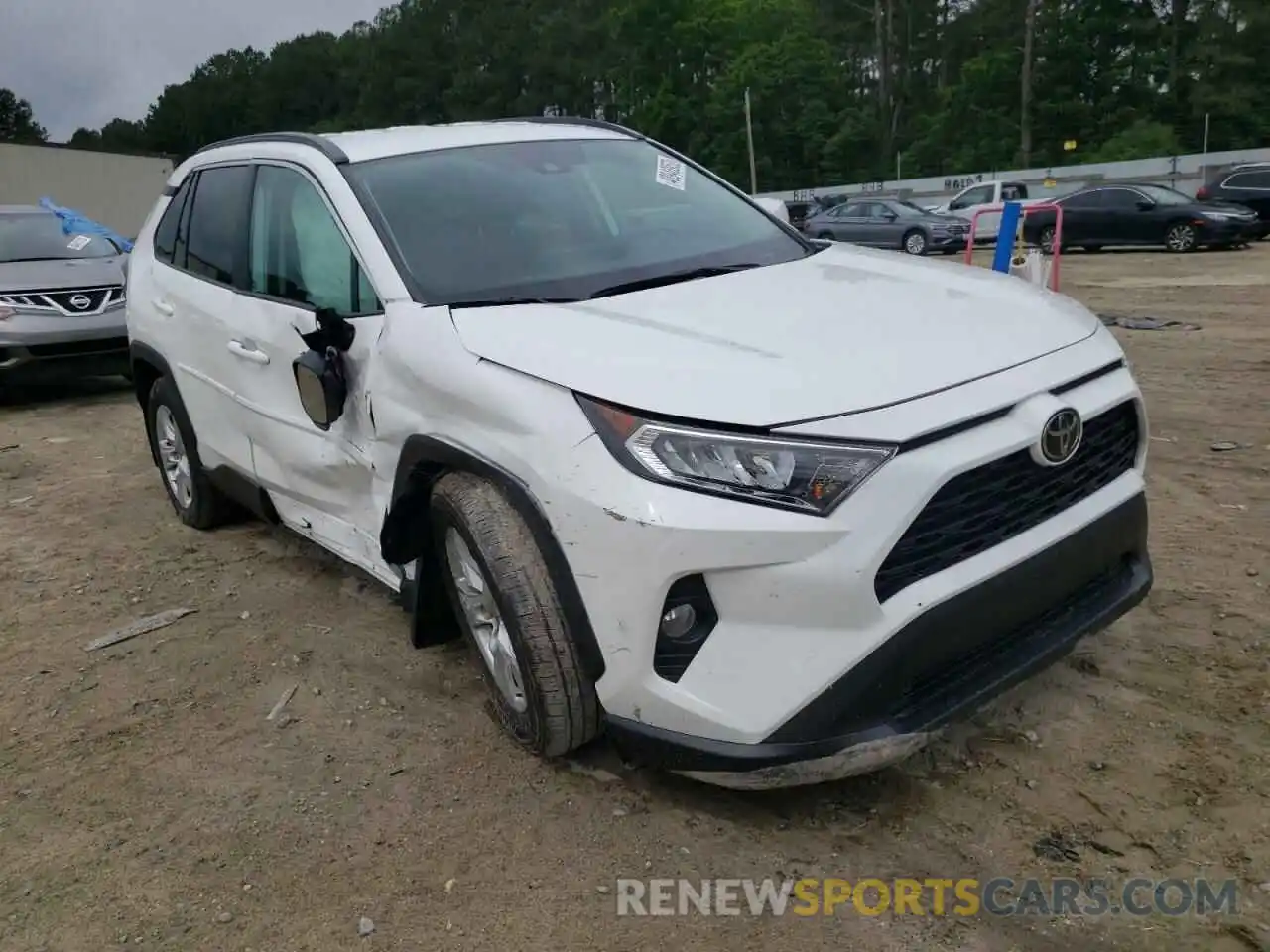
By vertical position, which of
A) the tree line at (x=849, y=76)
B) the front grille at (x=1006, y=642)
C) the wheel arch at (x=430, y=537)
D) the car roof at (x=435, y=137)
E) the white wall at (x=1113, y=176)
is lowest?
the white wall at (x=1113, y=176)

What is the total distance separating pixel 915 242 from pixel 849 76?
50.6 meters

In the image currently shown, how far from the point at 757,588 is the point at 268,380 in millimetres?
2258

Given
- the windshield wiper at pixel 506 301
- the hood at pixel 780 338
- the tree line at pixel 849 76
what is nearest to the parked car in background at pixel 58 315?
the windshield wiper at pixel 506 301

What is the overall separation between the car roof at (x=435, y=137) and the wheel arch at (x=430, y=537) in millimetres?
1269

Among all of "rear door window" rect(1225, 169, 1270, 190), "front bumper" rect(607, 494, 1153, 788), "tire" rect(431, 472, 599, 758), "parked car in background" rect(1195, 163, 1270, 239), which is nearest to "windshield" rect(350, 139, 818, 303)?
"tire" rect(431, 472, 599, 758)

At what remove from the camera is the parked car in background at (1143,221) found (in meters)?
18.5

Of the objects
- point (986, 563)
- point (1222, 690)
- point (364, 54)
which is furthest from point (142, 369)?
point (364, 54)

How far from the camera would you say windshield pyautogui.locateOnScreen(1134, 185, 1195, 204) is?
1920 cm

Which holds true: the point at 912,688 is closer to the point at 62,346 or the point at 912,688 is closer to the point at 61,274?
the point at 62,346

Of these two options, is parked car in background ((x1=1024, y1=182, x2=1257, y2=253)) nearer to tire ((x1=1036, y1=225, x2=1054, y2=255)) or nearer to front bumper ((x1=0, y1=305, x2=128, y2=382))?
tire ((x1=1036, y1=225, x2=1054, y2=255))

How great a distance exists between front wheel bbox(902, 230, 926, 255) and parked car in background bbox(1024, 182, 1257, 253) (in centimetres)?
207

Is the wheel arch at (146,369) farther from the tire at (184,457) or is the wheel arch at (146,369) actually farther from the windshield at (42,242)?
the windshield at (42,242)

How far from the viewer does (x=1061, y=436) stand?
256 centimetres

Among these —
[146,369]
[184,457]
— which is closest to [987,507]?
[184,457]
